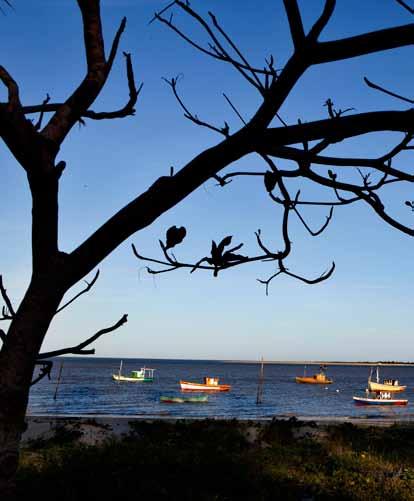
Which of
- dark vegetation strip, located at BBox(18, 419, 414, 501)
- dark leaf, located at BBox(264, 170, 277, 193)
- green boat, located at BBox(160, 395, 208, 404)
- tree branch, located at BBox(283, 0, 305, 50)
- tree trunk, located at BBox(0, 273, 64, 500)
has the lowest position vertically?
green boat, located at BBox(160, 395, 208, 404)

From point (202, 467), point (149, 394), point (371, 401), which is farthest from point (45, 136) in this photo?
point (149, 394)

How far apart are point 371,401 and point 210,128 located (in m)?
74.8

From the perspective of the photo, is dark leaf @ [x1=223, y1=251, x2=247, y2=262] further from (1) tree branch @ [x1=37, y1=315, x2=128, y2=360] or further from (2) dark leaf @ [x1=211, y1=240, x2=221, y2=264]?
(1) tree branch @ [x1=37, y1=315, x2=128, y2=360]

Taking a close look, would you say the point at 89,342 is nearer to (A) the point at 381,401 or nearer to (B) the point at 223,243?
(B) the point at 223,243

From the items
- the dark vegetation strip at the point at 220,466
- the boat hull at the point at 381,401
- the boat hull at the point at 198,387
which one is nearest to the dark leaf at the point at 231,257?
the dark vegetation strip at the point at 220,466

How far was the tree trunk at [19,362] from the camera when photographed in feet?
4.77

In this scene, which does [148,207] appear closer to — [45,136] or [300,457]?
[45,136]

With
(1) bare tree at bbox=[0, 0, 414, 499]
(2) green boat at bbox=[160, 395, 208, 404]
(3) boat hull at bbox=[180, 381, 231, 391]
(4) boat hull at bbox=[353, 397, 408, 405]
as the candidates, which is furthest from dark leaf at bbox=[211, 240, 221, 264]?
(3) boat hull at bbox=[180, 381, 231, 391]

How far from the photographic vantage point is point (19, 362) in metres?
1.49

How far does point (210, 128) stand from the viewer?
198cm

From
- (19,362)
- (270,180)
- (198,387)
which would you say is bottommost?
(198,387)

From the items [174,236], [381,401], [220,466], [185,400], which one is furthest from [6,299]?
[381,401]

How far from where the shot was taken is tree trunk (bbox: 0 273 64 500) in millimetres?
1455

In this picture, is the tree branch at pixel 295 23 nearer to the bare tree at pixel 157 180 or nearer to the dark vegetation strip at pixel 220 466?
the bare tree at pixel 157 180
